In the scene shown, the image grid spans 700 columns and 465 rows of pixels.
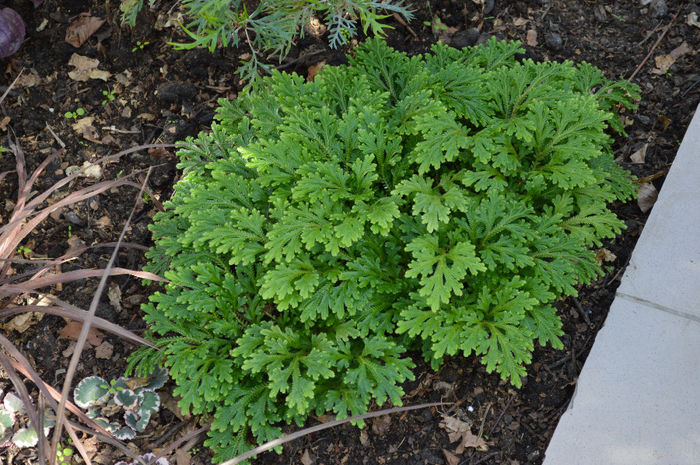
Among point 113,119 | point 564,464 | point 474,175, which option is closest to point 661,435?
point 564,464

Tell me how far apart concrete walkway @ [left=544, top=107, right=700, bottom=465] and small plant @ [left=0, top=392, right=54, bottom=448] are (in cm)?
259

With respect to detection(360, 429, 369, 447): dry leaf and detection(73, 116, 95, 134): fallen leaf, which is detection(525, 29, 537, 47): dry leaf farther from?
detection(73, 116, 95, 134): fallen leaf

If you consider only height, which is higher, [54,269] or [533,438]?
[54,269]

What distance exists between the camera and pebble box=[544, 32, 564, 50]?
3.81 m

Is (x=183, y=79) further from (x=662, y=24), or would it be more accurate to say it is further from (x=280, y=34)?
(x=662, y=24)

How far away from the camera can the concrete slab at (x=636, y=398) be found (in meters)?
2.76

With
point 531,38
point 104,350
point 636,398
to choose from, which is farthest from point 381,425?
point 531,38

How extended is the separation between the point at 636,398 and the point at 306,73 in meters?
2.71

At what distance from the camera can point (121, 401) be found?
3.03 meters

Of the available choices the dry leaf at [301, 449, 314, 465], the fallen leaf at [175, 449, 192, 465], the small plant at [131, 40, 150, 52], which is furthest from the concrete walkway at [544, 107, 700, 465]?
the small plant at [131, 40, 150, 52]

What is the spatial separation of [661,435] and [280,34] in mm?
2696

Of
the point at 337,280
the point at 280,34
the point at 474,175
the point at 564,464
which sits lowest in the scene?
the point at 564,464

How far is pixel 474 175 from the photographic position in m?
2.69

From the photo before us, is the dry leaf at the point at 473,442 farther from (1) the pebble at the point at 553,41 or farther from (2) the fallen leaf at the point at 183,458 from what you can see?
(1) the pebble at the point at 553,41
